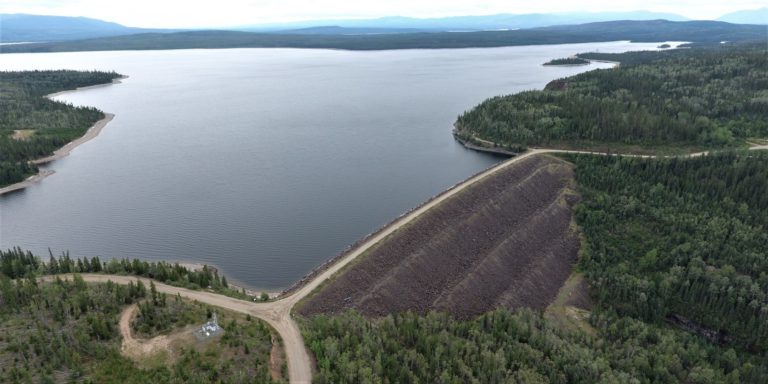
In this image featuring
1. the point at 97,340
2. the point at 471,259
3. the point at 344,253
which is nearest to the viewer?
the point at 97,340

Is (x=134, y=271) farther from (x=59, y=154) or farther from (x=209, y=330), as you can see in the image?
(x=59, y=154)

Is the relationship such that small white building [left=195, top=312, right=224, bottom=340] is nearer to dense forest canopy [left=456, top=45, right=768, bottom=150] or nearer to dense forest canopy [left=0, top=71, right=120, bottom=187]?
dense forest canopy [left=0, top=71, right=120, bottom=187]

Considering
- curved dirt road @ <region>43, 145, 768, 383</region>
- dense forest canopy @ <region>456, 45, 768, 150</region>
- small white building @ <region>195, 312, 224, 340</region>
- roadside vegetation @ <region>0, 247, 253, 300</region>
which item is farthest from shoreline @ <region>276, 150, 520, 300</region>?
dense forest canopy @ <region>456, 45, 768, 150</region>

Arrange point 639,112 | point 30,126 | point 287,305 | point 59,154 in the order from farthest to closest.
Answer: point 30,126, point 639,112, point 59,154, point 287,305

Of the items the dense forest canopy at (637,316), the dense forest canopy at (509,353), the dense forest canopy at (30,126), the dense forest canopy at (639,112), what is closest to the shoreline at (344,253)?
the dense forest canopy at (637,316)

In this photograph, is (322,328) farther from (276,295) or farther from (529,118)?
(529,118)

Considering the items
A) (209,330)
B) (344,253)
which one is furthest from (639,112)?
(209,330)
